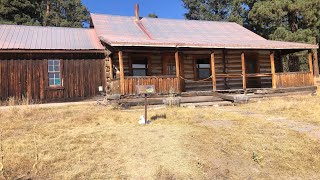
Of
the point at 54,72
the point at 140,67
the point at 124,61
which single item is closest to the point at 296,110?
the point at 140,67

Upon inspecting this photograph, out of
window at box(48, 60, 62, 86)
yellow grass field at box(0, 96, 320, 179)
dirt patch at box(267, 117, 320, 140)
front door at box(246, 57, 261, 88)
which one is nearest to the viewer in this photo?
yellow grass field at box(0, 96, 320, 179)

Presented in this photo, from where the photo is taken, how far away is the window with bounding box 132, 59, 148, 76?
17391 millimetres

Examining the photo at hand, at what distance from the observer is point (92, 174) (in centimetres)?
547

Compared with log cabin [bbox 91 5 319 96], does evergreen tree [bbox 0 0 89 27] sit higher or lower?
higher

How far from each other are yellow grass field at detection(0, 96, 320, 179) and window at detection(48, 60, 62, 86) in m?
6.39

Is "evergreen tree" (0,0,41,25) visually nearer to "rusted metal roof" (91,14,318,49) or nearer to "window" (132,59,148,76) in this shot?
"rusted metal roof" (91,14,318,49)

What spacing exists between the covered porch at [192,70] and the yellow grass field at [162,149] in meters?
4.77

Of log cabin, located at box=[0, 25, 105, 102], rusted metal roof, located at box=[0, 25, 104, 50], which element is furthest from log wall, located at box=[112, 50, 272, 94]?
rusted metal roof, located at box=[0, 25, 104, 50]

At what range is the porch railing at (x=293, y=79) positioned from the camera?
17.1m

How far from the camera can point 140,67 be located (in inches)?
690

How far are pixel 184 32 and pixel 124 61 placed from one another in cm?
520

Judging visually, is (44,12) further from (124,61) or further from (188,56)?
(188,56)

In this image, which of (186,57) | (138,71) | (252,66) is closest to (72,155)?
(138,71)

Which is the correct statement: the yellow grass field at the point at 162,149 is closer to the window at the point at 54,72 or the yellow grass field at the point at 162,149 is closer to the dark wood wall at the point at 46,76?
the dark wood wall at the point at 46,76
